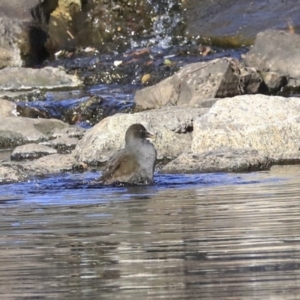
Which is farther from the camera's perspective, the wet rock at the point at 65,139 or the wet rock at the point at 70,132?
the wet rock at the point at 70,132

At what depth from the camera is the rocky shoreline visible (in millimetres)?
10039

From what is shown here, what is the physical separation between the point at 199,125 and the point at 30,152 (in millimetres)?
Result: 2541

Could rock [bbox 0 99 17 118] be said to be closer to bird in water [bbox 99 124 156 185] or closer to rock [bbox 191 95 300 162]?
rock [bbox 191 95 300 162]

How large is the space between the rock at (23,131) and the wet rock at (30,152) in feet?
5.92

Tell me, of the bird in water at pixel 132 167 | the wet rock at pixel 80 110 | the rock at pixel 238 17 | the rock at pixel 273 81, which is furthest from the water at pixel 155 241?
the rock at pixel 238 17

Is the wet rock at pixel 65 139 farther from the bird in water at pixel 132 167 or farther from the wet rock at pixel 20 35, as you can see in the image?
the wet rock at pixel 20 35

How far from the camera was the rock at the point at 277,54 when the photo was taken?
1714 cm

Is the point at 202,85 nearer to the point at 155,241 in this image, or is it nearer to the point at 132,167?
the point at 132,167

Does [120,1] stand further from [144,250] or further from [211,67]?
[144,250]

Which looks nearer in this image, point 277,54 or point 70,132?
point 70,132

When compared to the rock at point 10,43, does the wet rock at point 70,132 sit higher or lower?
lower

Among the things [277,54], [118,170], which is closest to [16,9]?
[277,54]

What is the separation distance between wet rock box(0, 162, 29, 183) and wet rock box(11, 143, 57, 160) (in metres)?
2.76

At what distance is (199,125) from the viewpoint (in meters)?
11.0
